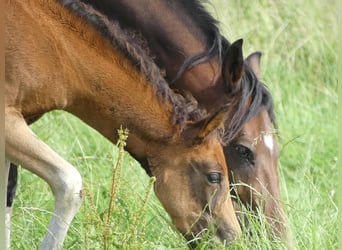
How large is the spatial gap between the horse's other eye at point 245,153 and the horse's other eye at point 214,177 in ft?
1.88

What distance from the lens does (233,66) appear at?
5223 mm

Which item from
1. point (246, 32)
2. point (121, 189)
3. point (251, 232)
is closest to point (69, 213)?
point (121, 189)

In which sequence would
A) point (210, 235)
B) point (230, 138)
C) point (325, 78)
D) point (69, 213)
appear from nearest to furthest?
→ point (69, 213) < point (210, 235) < point (230, 138) < point (325, 78)

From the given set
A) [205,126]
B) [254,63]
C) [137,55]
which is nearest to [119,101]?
[137,55]

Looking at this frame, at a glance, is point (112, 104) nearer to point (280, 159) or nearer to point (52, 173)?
point (52, 173)

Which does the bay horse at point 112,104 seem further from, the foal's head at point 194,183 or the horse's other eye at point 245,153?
the horse's other eye at point 245,153

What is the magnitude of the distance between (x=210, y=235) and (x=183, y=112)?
→ 588 mm

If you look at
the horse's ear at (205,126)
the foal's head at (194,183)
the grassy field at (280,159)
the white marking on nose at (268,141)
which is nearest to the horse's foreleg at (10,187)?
the grassy field at (280,159)

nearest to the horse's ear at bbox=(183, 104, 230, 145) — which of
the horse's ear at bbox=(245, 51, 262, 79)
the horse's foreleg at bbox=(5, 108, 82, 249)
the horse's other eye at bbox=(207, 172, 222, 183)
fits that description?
the horse's other eye at bbox=(207, 172, 222, 183)

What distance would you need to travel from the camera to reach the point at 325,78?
814cm

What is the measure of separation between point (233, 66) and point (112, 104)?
2.50ft

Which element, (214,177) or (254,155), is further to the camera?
(254,155)

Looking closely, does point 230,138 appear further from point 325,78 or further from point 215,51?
point 325,78

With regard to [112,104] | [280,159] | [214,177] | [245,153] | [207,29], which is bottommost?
[280,159]
